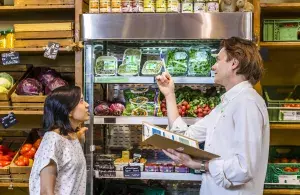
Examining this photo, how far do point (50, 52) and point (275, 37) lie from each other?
1.71 m

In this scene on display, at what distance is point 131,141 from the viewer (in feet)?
10.9

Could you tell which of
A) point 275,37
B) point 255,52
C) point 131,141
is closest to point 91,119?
point 131,141

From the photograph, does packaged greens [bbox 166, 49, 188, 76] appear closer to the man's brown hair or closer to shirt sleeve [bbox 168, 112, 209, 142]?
shirt sleeve [bbox 168, 112, 209, 142]

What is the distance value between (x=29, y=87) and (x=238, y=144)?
1911 millimetres

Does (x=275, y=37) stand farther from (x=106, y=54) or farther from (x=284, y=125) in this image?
(x=106, y=54)

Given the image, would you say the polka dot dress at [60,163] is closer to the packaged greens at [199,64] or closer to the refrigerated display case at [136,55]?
the refrigerated display case at [136,55]

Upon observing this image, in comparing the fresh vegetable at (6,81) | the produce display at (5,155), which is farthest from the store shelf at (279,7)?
the produce display at (5,155)

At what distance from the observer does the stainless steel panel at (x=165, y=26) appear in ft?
9.13

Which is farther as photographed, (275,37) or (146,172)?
(275,37)

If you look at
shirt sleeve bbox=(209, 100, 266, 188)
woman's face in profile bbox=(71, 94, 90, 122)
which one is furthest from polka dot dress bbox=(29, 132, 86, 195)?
shirt sleeve bbox=(209, 100, 266, 188)

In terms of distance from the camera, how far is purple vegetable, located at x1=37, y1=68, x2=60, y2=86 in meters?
3.40

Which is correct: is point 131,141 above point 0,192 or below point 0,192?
above

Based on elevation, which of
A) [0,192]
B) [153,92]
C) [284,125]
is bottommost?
[0,192]

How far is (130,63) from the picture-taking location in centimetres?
307
